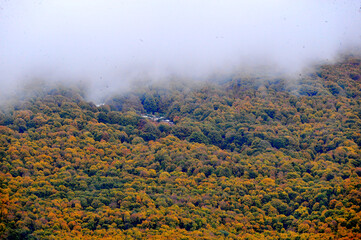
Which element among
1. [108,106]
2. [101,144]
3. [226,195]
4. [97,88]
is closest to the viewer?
[226,195]

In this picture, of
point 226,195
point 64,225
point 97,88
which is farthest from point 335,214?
point 97,88

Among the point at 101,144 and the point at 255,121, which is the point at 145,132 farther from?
the point at 255,121

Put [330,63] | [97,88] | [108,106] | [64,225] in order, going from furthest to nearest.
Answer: [330,63]
[97,88]
[108,106]
[64,225]

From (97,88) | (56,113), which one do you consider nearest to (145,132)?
(56,113)

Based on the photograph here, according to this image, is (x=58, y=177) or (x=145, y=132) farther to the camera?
(x=145, y=132)

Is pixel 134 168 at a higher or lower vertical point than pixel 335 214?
higher

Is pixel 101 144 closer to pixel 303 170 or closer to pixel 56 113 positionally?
pixel 56 113

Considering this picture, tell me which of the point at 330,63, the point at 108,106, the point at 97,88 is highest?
the point at 330,63
